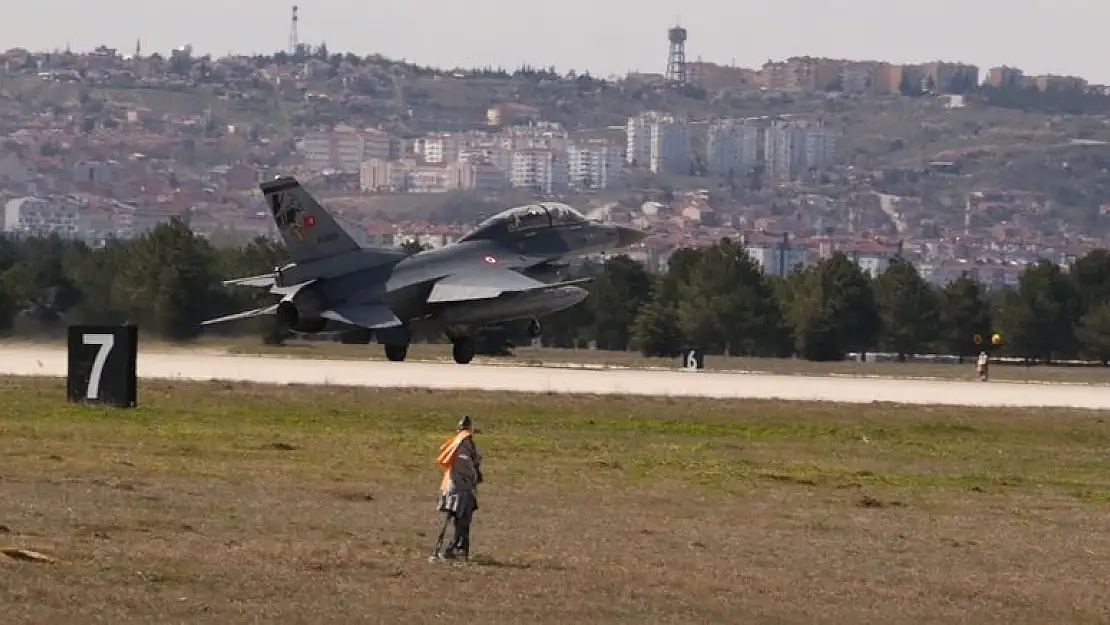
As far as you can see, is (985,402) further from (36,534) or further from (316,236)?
(36,534)

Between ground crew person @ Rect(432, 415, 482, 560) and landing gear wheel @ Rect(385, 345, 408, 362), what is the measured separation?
124 ft

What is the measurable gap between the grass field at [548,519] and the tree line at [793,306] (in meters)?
34.4

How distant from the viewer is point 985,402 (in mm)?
51406

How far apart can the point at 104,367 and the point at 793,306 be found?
63.6 m

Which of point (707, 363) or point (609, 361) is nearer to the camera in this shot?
point (609, 361)

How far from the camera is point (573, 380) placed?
5494cm

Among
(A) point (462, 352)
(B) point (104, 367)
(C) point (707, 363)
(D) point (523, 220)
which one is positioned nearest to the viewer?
(B) point (104, 367)

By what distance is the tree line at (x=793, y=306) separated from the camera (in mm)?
91750

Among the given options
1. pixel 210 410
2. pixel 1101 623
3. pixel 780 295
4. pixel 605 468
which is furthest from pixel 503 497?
pixel 780 295

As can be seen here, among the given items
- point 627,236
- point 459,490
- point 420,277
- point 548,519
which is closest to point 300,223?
point 420,277

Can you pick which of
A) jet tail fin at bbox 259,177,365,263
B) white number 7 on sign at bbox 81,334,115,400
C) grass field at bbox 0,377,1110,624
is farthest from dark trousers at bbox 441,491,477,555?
jet tail fin at bbox 259,177,365,263

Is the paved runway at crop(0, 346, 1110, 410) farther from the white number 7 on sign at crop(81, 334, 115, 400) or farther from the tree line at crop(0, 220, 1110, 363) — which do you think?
the tree line at crop(0, 220, 1110, 363)

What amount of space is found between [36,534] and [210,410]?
19150 mm

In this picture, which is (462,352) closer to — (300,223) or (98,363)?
A: (300,223)
